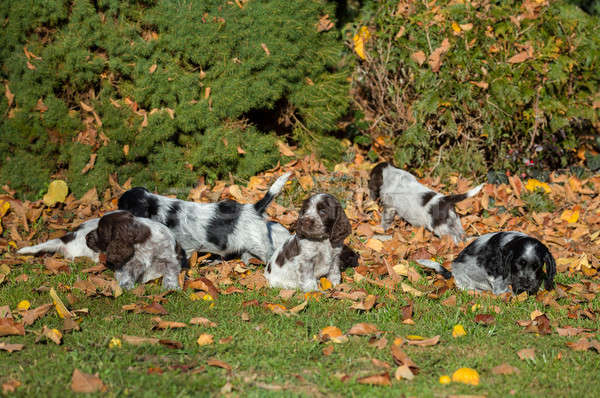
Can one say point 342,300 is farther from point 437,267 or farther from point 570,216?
point 570,216

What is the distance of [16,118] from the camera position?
837 centimetres

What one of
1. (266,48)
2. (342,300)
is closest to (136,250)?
(342,300)

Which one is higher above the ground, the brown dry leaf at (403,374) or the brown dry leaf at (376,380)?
the brown dry leaf at (376,380)

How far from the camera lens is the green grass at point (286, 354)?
3725mm

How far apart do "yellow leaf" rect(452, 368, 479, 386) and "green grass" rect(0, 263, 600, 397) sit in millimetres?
51

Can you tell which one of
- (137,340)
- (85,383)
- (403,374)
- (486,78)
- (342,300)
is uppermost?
(486,78)

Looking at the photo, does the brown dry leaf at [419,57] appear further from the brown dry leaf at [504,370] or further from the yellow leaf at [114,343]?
the yellow leaf at [114,343]

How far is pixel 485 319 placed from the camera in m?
5.00

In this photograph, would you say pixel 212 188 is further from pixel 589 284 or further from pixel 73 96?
pixel 589 284

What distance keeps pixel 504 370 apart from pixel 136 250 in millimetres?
3539

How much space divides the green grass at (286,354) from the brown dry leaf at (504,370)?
43 mm

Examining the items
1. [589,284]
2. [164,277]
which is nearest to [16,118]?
[164,277]

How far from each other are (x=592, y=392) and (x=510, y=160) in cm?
574

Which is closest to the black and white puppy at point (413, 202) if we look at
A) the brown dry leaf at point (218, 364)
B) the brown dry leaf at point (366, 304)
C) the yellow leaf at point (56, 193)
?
the brown dry leaf at point (366, 304)
